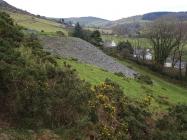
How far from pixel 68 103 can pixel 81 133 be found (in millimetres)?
1394

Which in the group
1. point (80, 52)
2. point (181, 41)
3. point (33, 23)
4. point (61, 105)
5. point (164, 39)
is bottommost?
point (181, 41)

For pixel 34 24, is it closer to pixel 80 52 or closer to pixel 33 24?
pixel 33 24

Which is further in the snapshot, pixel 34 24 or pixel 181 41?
pixel 34 24

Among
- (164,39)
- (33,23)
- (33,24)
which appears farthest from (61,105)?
(33,23)

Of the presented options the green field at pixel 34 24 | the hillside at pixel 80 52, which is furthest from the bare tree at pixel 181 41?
the hillside at pixel 80 52

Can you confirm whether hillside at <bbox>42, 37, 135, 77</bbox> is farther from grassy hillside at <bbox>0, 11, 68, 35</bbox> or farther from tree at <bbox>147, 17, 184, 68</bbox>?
grassy hillside at <bbox>0, 11, 68, 35</bbox>

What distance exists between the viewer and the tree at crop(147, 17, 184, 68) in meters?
68.4

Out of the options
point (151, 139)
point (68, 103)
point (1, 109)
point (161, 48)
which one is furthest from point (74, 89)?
point (161, 48)

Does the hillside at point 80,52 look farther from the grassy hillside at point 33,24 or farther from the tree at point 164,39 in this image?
the grassy hillside at point 33,24

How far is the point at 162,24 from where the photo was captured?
73.6 metres

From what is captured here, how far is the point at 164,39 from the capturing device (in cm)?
6906

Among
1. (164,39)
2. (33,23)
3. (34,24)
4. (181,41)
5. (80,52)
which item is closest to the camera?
(80,52)

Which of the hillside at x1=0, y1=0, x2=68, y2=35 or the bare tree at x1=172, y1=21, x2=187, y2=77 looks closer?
the bare tree at x1=172, y1=21, x2=187, y2=77

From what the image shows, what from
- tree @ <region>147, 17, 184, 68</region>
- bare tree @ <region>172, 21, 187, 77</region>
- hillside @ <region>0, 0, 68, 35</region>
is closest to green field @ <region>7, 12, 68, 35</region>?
hillside @ <region>0, 0, 68, 35</region>
